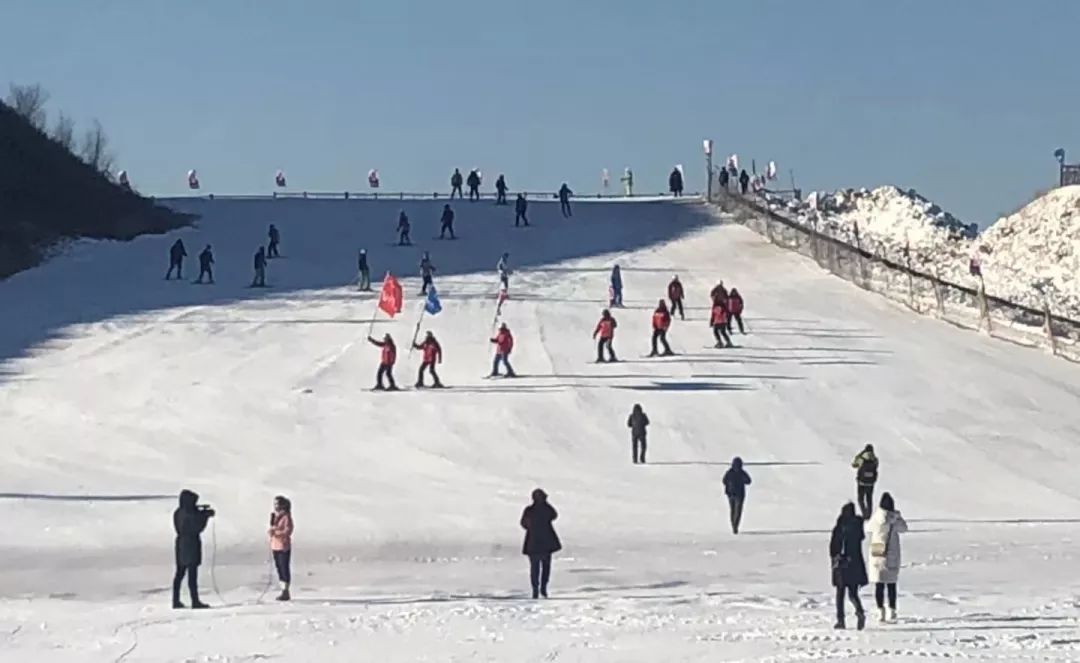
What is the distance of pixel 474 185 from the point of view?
76062mm

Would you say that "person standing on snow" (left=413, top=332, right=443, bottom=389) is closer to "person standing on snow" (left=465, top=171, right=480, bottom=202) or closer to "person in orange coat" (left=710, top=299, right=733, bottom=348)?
"person in orange coat" (left=710, top=299, right=733, bottom=348)

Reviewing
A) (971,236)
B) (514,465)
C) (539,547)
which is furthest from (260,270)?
(539,547)

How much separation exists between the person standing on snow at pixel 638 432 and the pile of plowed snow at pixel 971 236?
835 inches

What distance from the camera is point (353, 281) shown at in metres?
A: 54.8

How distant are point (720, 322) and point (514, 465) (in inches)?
481

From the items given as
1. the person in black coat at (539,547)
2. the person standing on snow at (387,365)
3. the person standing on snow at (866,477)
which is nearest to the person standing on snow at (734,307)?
the person standing on snow at (387,365)

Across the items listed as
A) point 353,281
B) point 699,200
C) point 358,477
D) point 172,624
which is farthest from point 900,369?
point 699,200

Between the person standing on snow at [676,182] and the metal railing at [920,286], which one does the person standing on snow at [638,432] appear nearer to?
the metal railing at [920,286]

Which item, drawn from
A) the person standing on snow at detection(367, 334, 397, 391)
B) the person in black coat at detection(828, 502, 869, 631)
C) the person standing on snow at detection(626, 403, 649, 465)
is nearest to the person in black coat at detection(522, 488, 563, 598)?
the person in black coat at detection(828, 502, 869, 631)

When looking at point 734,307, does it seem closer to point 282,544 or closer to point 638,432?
point 638,432

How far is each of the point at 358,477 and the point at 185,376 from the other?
10.6m

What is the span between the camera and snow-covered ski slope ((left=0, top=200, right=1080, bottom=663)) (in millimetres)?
17797

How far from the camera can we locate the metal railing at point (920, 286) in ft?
150

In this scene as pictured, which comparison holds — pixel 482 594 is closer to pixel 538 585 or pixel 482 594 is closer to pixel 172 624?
pixel 538 585
